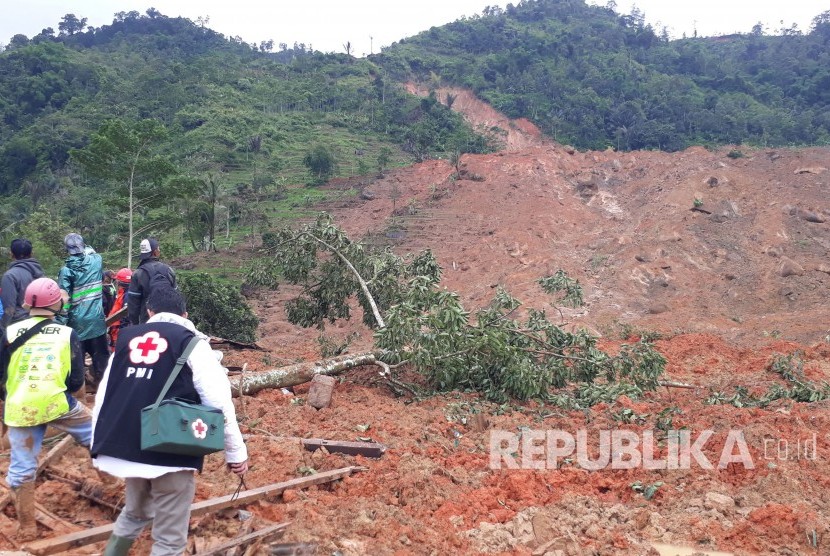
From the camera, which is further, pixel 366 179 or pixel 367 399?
pixel 366 179

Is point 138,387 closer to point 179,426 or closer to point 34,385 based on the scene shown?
point 179,426

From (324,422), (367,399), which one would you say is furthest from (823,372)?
(324,422)

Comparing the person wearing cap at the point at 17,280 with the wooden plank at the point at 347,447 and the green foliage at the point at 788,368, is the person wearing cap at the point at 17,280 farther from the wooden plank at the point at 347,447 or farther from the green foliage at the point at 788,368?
the green foliage at the point at 788,368

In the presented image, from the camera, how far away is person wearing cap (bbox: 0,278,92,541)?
3578 millimetres

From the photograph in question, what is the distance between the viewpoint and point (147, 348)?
9.37 ft

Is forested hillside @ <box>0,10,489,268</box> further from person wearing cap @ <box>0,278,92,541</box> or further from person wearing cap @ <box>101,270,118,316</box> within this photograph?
person wearing cap @ <box>0,278,92,541</box>

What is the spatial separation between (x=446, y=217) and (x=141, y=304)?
2499 cm

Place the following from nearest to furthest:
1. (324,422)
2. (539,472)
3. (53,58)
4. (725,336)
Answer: (539,472) → (324,422) → (725,336) → (53,58)

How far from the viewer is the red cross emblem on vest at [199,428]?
2.75 meters

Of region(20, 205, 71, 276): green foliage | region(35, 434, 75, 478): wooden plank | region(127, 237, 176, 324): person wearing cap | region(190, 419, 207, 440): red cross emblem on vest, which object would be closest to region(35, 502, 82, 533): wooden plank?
region(35, 434, 75, 478): wooden plank

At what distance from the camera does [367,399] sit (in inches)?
285

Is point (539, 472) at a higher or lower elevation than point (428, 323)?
lower

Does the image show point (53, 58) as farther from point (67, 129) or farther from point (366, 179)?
point (366, 179)

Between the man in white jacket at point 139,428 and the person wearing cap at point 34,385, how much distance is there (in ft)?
3.06
